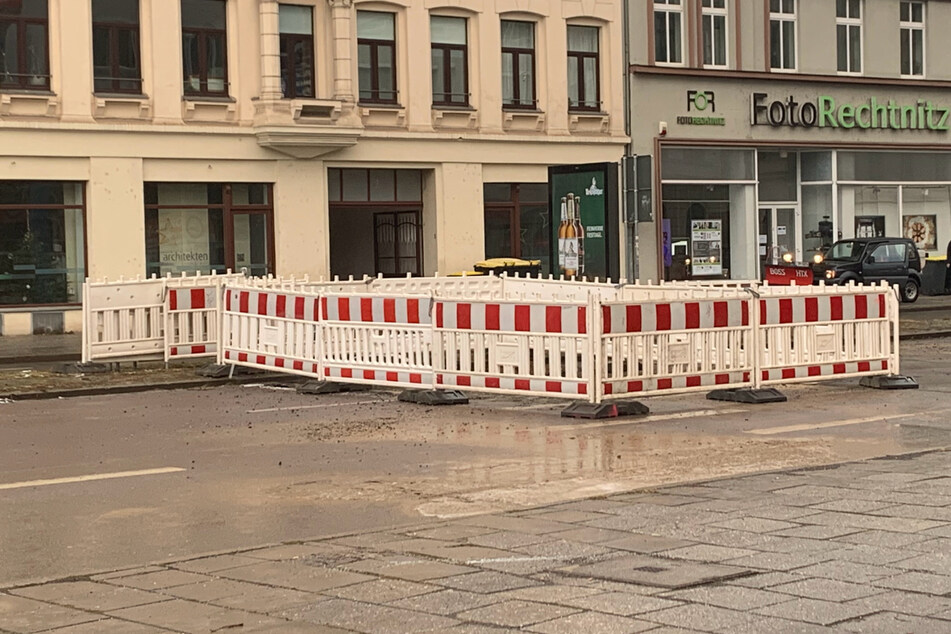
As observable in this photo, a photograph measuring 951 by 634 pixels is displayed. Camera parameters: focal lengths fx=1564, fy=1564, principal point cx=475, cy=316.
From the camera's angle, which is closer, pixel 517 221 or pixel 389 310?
pixel 389 310

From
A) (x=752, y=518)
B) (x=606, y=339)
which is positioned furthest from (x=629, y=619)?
(x=606, y=339)

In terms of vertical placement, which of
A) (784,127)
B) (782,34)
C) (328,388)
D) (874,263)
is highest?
(782,34)

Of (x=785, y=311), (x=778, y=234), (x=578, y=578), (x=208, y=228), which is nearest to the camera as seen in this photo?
(x=578, y=578)

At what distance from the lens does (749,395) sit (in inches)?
625

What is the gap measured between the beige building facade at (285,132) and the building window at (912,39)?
9775 mm

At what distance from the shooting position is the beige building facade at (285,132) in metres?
29.8

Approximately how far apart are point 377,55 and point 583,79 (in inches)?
222

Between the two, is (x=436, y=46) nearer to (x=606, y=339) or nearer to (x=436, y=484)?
(x=606, y=339)

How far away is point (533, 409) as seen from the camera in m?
15.7

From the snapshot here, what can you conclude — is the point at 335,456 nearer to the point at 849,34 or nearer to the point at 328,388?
the point at 328,388

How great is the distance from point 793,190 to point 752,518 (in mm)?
33636

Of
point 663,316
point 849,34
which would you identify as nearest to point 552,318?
point 663,316

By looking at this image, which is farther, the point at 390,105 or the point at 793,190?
the point at 793,190

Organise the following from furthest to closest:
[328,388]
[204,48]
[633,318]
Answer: [204,48], [328,388], [633,318]
